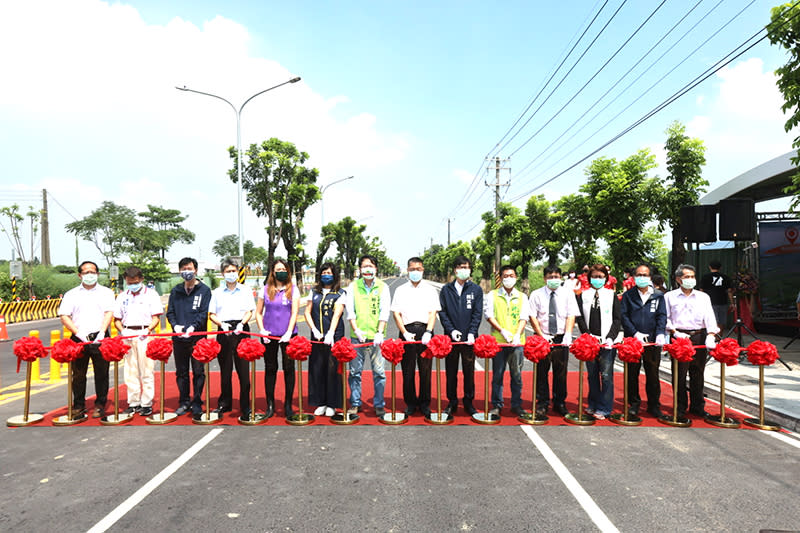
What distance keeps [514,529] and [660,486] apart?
159 cm

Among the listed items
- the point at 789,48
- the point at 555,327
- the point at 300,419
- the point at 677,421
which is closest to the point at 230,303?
the point at 300,419

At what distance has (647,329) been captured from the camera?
20.5 feet

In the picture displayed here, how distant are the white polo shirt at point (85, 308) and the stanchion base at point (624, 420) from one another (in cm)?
667

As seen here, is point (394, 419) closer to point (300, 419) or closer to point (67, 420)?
point (300, 419)

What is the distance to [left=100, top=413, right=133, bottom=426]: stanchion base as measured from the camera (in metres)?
5.91

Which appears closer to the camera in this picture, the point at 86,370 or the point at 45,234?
the point at 86,370

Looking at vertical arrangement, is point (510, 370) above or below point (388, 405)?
above

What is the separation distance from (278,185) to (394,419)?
27.8 m

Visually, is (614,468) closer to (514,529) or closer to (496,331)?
(514,529)

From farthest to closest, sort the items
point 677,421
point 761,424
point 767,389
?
point 767,389 → point 677,421 → point 761,424

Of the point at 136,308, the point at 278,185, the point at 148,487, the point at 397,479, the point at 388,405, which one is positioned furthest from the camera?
the point at 278,185

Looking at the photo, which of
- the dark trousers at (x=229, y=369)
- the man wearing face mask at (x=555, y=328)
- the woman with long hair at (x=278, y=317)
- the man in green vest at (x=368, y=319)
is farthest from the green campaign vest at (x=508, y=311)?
the dark trousers at (x=229, y=369)

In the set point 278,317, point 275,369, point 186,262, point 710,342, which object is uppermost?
point 186,262

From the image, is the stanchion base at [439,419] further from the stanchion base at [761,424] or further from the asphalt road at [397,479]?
the stanchion base at [761,424]
